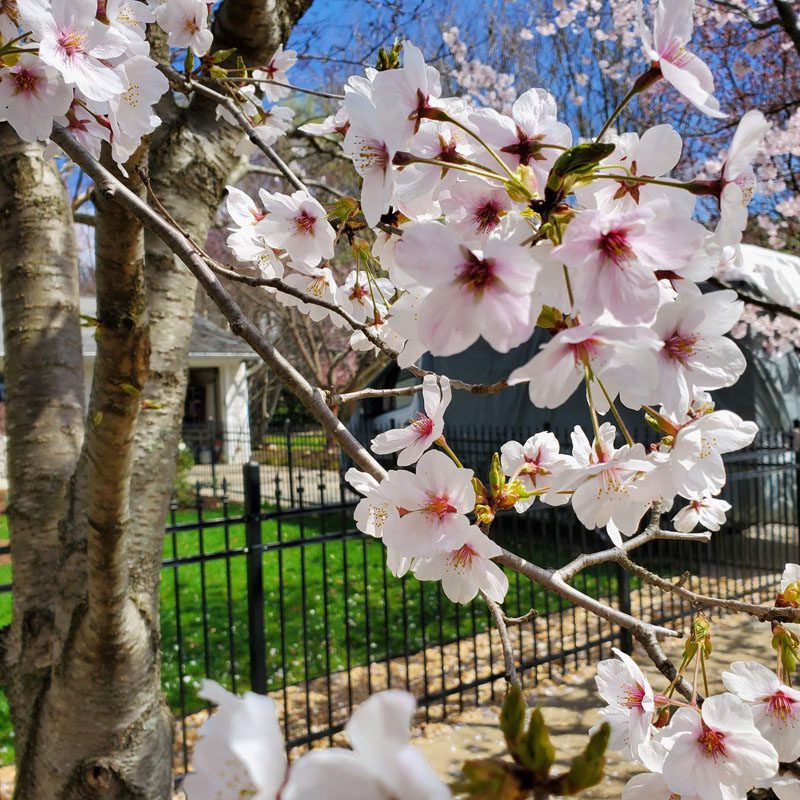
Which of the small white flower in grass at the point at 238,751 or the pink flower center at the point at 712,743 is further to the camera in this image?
the pink flower center at the point at 712,743

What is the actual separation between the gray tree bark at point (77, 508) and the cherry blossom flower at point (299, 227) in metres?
0.57

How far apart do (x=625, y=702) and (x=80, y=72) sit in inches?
50.6

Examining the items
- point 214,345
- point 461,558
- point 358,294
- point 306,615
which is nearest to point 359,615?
point 306,615

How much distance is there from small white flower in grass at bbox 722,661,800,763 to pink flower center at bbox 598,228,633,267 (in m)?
0.76

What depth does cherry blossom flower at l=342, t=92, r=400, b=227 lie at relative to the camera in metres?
0.76

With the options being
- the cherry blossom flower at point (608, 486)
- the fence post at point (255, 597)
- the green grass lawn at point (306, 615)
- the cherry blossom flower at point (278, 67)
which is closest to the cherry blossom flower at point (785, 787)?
the cherry blossom flower at point (608, 486)

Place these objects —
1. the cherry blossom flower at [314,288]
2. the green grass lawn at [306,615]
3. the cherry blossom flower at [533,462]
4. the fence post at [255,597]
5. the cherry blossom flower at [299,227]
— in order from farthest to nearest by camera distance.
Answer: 1. the green grass lawn at [306,615]
2. the fence post at [255,597]
3. the cherry blossom flower at [314,288]
4. the cherry blossom flower at [299,227]
5. the cherry blossom flower at [533,462]

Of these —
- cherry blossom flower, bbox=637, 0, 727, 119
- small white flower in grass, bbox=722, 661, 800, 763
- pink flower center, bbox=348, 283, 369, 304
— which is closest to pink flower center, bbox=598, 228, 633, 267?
cherry blossom flower, bbox=637, 0, 727, 119

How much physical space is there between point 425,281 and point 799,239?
409 inches

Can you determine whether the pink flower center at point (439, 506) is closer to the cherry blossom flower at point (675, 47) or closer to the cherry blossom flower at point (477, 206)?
the cherry blossom flower at point (477, 206)

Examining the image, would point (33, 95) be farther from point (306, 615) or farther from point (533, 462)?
point (306, 615)

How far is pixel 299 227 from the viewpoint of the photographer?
1343 millimetres

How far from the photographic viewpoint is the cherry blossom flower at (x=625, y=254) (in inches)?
24.1

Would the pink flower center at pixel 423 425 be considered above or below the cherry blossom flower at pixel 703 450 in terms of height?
above
